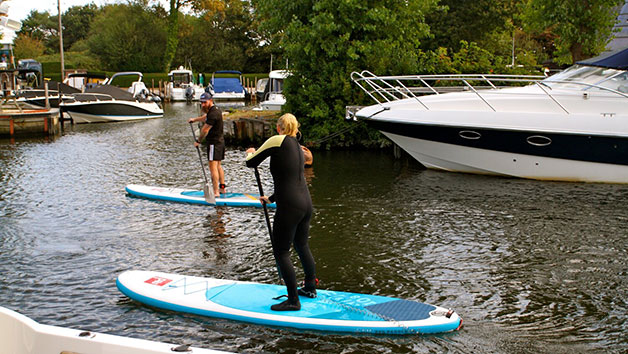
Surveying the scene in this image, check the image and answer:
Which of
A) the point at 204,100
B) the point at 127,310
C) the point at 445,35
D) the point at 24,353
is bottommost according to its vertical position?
the point at 127,310

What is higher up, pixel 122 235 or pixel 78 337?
pixel 78 337

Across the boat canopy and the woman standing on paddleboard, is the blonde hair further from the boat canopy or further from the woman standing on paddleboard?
the boat canopy

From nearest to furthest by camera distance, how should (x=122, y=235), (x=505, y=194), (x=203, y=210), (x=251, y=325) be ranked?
1. (x=251, y=325)
2. (x=122, y=235)
3. (x=203, y=210)
4. (x=505, y=194)

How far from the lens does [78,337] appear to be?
4.51 metres

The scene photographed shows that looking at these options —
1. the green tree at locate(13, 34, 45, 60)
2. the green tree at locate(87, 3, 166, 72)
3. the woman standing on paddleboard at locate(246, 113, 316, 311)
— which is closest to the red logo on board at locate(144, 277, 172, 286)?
the woman standing on paddleboard at locate(246, 113, 316, 311)

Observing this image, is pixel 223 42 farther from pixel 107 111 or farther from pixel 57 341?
pixel 57 341

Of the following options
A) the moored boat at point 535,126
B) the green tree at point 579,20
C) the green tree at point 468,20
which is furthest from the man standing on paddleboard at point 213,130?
the green tree at point 468,20

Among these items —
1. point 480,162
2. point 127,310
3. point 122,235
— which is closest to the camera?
point 127,310

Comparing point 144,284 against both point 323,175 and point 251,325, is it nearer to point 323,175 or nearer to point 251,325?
point 251,325

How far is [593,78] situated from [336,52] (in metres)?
7.71

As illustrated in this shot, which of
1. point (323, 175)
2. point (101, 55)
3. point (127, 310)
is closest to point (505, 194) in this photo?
point (323, 175)

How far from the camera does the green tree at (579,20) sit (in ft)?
67.3

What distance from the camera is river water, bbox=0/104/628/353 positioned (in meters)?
6.51

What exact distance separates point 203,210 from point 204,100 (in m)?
2.10
